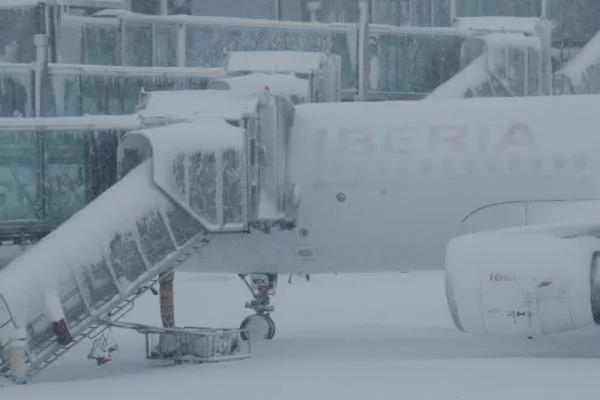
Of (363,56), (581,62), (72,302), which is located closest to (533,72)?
(363,56)

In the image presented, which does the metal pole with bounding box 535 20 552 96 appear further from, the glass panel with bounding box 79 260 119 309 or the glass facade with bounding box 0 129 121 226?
the glass panel with bounding box 79 260 119 309

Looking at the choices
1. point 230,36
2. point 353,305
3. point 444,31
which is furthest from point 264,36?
point 353,305

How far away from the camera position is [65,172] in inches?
1141

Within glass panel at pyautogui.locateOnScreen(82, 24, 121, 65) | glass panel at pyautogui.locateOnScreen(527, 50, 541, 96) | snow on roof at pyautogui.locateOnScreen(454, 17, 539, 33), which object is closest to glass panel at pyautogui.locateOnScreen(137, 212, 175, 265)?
glass panel at pyautogui.locateOnScreen(82, 24, 121, 65)

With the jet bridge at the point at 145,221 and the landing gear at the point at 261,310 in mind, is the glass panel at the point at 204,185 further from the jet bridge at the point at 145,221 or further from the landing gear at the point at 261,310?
the landing gear at the point at 261,310

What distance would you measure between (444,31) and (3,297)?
2556 cm

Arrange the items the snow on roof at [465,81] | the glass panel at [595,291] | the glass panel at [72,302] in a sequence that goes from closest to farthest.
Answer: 1. the glass panel at [595,291]
2. the glass panel at [72,302]
3. the snow on roof at [465,81]

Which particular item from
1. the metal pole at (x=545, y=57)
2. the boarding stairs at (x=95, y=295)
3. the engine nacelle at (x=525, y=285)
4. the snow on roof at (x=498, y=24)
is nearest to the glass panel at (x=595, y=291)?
the engine nacelle at (x=525, y=285)

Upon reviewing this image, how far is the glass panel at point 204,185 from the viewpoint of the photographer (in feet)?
86.8

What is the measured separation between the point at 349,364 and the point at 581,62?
3114 centimetres

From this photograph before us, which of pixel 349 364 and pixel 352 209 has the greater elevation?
pixel 352 209

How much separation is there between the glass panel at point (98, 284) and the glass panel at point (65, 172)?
372 centimetres

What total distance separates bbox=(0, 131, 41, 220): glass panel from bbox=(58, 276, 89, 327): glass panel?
4012 mm

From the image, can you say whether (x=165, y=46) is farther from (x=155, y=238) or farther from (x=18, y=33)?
(x=155, y=238)
